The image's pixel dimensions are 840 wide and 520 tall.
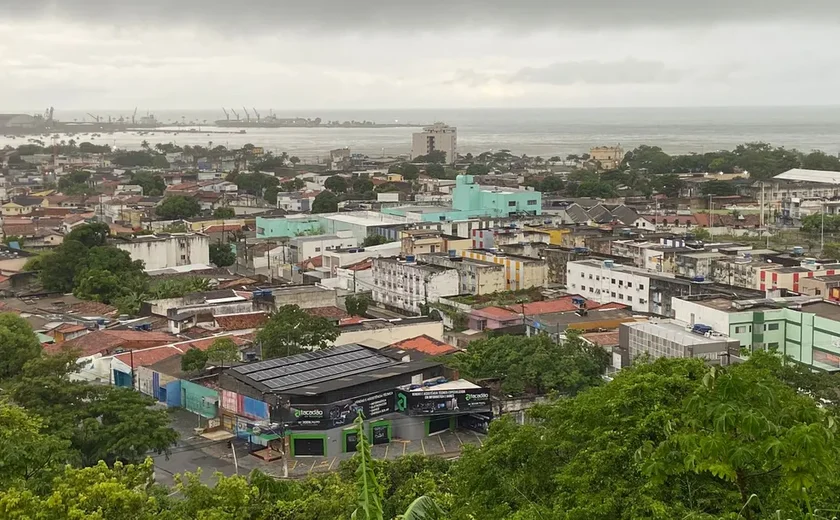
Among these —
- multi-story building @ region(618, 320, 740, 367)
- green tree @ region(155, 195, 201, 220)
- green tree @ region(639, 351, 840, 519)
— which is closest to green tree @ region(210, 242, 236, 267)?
green tree @ region(155, 195, 201, 220)

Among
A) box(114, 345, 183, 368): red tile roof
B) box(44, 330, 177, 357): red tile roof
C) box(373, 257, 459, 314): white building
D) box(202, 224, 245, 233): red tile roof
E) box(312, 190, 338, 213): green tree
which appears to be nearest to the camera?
box(114, 345, 183, 368): red tile roof

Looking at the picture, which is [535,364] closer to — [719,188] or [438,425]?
[438,425]

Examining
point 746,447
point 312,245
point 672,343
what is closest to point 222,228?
point 312,245

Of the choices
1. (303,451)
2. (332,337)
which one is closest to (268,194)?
(332,337)

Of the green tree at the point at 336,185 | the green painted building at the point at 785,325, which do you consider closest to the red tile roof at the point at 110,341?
A: the green painted building at the point at 785,325

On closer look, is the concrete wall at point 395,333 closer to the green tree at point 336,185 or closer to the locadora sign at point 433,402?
the locadora sign at point 433,402

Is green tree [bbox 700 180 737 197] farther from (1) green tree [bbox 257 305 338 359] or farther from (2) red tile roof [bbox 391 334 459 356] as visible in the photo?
(1) green tree [bbox 257 305 338 359]
